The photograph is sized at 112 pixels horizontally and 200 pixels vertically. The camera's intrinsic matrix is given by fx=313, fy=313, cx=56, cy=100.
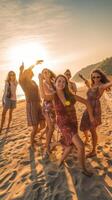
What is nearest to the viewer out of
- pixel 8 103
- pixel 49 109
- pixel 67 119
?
pixel 67 119

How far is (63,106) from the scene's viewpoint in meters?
5.59

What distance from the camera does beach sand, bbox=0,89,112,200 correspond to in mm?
5062

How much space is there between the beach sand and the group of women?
238mm

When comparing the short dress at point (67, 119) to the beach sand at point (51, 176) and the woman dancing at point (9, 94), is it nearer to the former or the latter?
the beach sand at point (51, 176)

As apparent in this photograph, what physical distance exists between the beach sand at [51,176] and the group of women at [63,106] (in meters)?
0.24

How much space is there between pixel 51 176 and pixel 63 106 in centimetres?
131

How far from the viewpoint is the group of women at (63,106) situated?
18.1ft

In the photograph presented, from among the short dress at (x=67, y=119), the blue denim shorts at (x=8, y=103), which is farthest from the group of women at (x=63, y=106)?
the blue denim shorts at (x=8, y=103)

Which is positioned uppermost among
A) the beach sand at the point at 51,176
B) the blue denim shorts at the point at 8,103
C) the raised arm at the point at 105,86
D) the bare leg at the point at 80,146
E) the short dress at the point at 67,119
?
the raised arm at the point at 105,86

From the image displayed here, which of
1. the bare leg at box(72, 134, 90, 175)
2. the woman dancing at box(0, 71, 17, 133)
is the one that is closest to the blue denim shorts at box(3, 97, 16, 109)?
the woman dancing at box(0, 71, 17, 133)

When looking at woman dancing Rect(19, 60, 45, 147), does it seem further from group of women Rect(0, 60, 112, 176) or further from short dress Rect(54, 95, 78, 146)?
short dress Rect(54, 95, 78, 146)

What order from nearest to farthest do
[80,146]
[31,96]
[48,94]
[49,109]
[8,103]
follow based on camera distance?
[80,146], [48,94], [49,109], [31,96], [8,103]

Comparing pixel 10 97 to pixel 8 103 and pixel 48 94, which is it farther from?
pixel 48 94

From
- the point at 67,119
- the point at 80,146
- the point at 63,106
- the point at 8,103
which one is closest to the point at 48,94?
the point at 63,106
